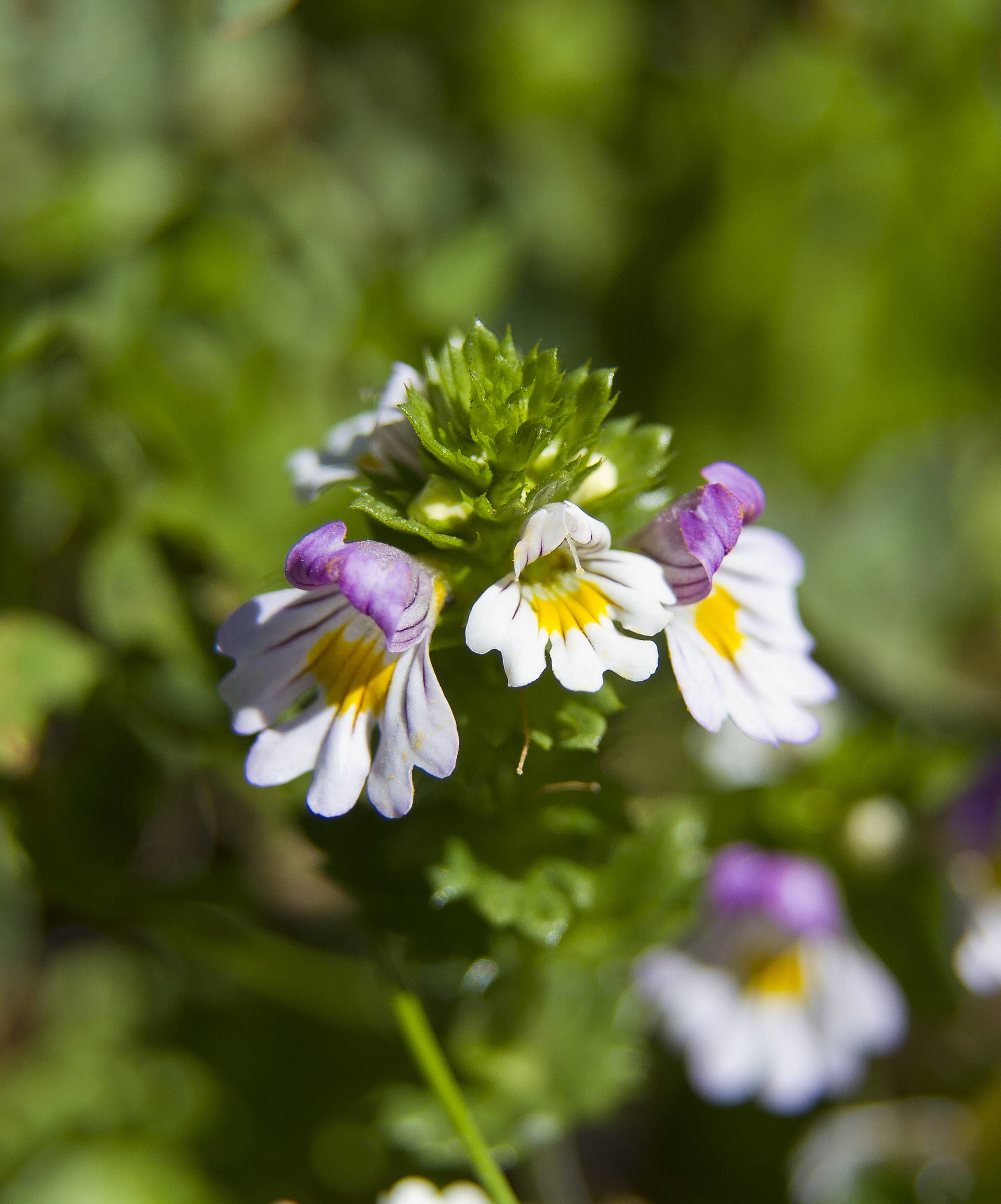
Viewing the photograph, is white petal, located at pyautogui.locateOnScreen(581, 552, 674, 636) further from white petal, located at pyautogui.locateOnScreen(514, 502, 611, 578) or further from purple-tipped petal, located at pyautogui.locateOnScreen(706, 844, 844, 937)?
purple-tipped petal, located at pyautogui.locateOnScreen(706, 844, 844, 937)

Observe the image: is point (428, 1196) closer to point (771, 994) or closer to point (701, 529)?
point (771, 994)

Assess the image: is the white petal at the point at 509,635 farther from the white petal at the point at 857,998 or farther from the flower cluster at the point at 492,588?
the white petal at the point at 857,998

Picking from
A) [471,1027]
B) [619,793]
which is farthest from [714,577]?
[471,1027]

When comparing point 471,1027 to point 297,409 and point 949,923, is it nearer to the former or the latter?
point 949,923

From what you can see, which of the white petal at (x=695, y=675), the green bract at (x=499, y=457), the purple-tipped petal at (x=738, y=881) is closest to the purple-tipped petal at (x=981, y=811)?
the purple-tipped petal at (x=738, y=881)

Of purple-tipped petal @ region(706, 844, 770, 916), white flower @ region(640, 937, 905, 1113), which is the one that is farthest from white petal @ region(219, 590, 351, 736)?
white flower @ region(640, 937, 905, 1113)
